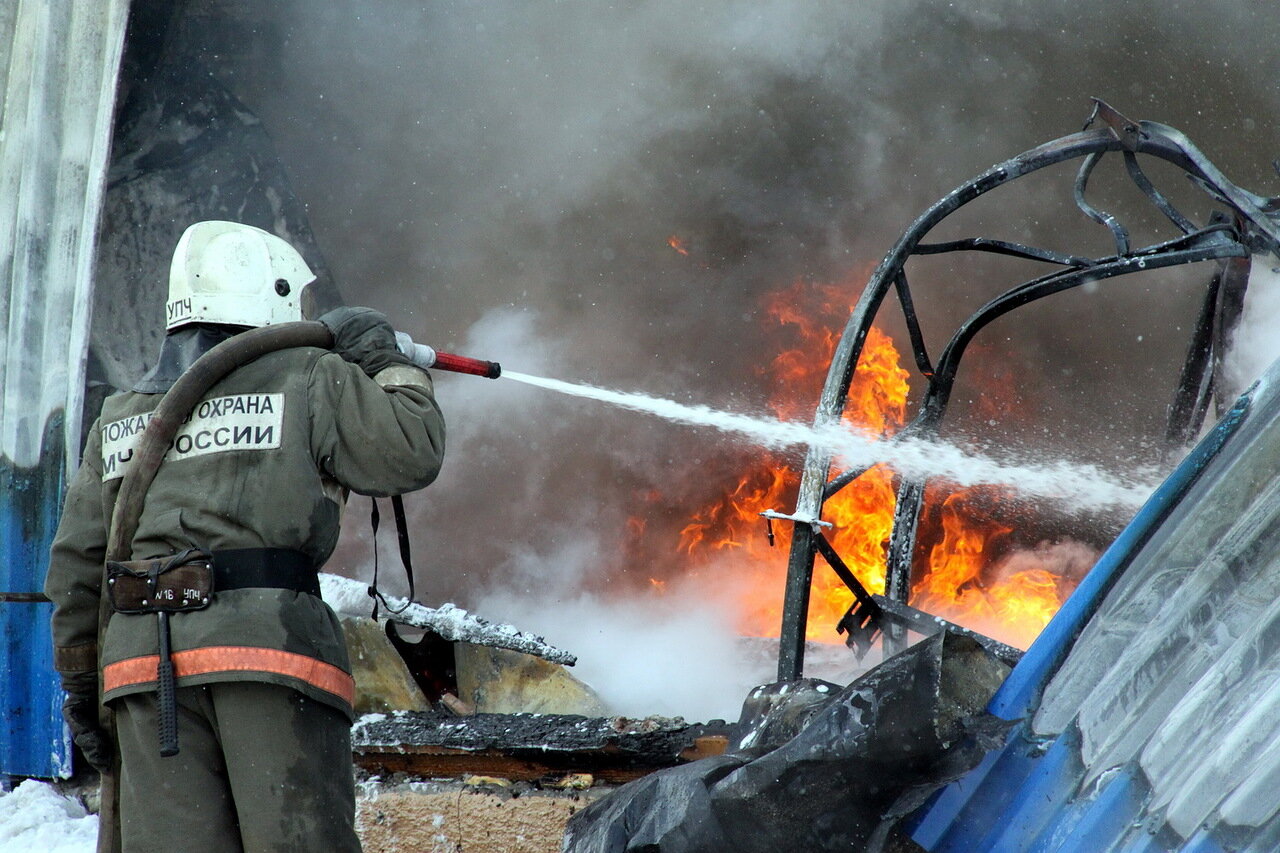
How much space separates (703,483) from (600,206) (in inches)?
Result: 92.3

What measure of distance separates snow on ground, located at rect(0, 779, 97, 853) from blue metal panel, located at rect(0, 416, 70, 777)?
104 mm

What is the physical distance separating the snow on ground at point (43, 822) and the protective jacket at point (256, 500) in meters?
1.90

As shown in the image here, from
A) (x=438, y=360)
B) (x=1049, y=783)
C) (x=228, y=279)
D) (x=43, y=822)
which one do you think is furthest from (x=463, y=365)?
(x=43, y=822)

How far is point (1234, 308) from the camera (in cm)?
450

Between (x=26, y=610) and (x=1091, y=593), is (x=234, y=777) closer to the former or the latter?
(x=1091, y=593)

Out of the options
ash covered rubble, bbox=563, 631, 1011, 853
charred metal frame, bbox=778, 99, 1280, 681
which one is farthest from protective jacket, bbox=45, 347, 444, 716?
charred metal frame, bbox=778, 99, 1280, 681

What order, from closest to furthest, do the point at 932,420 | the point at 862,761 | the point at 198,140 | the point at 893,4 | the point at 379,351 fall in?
the point at 862,761 < the point at 379,351 < the point at 932,420 < the point at 198,140 < the point at 893,4

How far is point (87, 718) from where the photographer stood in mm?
2775

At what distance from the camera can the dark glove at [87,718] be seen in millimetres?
2742

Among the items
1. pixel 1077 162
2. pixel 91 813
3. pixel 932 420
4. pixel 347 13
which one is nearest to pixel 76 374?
pixel 91 813

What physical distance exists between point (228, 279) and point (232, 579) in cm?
83

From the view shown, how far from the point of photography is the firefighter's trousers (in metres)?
2.39

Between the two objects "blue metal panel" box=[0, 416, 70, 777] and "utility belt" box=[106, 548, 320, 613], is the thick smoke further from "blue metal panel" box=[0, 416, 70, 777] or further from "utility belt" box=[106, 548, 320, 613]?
"utility belt" box=[106, 548, 320, 613]

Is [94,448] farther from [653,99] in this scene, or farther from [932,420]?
[653,99]
